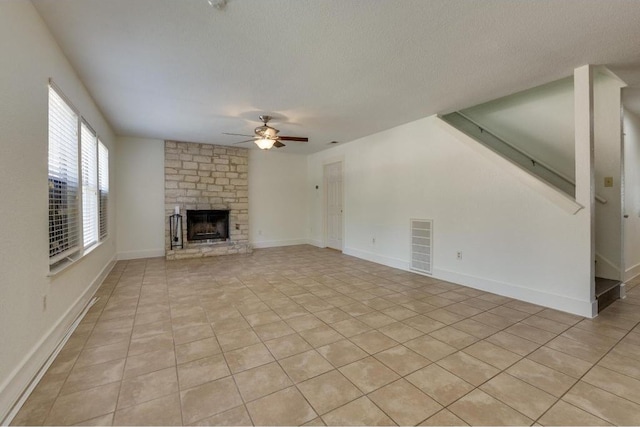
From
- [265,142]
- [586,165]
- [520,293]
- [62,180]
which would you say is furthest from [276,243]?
[586,165]

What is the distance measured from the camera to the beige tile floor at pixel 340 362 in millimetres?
1560

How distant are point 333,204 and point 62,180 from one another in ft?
16.9

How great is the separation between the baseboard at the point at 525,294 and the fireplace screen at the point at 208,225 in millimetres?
4862

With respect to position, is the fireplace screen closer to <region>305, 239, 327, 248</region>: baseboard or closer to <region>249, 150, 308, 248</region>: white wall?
<region>249, 150, 308, 248</region>: white wall

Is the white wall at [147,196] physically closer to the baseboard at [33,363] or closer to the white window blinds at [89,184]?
the white window blinds at [89,184]

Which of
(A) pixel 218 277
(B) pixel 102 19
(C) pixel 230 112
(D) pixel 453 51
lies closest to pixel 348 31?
(D) pixel 453 51

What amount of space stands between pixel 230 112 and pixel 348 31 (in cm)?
244

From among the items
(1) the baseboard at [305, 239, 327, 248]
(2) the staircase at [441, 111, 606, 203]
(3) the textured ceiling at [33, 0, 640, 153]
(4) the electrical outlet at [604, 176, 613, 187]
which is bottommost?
(1) the baseboard at [305, 239, 327, 248]

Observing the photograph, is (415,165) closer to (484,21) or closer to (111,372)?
(484,21)

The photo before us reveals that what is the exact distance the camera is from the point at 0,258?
1.57 meters

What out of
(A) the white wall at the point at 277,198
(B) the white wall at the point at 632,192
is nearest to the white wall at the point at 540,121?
(B) the white wall at the point at 632,192

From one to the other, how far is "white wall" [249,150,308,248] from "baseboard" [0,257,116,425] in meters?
4.44

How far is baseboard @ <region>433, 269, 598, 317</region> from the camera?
287 cm

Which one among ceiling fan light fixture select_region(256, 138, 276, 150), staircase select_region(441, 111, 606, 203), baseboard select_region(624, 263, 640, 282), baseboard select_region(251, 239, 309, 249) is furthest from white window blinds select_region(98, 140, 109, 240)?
baseboard select_region(624, 263, 640, 282)
